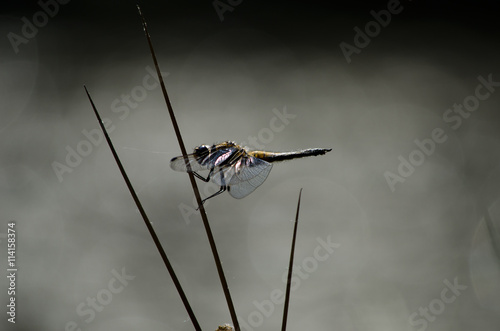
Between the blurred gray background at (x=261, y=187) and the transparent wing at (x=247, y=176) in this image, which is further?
the blurred gray background at (x=261, y=187)

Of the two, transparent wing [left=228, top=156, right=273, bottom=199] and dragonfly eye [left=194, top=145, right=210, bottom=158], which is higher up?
dragonfly eye [left=194, top=145, right=210, bottom=158]

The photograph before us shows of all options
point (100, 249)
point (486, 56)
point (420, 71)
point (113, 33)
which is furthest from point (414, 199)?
point (113, 33)

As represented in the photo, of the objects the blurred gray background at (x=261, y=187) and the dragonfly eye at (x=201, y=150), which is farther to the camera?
the blurred gray background at (x=261, y=187)

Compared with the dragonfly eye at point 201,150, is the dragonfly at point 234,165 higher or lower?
lower

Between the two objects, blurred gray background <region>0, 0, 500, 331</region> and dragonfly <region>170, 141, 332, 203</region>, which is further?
blurred gray background <region>0, 0, 500, 331</region>

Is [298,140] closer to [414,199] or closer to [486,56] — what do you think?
[414,199]

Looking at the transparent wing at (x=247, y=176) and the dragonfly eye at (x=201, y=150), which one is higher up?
the dragonfly eye at (x=201, y=150)


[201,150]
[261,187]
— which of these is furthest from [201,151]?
[261,187]
